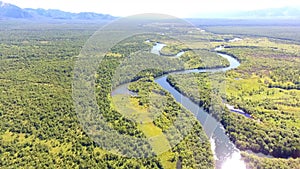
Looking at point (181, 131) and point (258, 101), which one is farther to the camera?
point (258, 101)

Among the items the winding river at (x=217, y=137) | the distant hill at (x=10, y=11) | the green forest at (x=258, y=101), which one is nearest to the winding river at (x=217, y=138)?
the winding river at (x=217, y=137)

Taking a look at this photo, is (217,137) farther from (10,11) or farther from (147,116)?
(10,11)

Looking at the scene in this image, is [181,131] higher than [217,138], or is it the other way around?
[181,131]

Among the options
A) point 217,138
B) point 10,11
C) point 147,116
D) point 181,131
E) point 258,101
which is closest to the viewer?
point 181,131

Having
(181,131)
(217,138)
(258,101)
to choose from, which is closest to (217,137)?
(217,138)

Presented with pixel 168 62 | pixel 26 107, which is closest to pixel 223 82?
pixel 168 62

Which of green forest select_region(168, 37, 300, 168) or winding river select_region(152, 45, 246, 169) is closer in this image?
winding river select_region(152, 45, 246, 169)

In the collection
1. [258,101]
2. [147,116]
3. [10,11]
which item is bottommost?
[258,101]

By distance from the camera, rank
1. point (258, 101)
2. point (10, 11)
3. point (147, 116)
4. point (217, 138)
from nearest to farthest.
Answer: point (217, 138), point (147, 116), point (258, 101), point (10, 11)

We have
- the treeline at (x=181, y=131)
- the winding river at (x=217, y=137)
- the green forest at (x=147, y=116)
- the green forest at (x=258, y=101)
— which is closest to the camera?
the treeline at (x=181, y=131)

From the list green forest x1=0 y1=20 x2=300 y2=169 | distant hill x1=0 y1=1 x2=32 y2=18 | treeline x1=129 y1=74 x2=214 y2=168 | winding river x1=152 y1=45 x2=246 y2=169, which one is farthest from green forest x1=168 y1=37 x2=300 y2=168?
distant hill x1=0 y1=1 x2=32 y2=18

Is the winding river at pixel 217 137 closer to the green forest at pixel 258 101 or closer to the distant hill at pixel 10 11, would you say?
the green forest at pixel 258 101

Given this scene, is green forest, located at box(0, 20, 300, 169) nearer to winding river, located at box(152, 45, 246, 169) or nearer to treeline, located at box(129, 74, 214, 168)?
treeline, located at box(129, 74, 214, 168)
